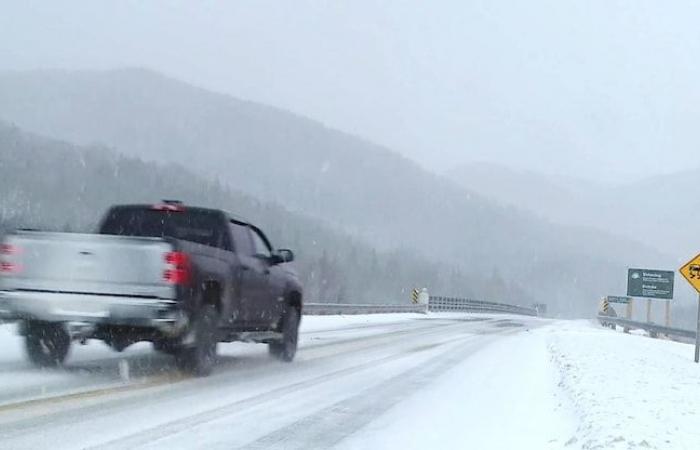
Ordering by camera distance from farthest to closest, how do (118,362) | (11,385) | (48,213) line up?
(48,213) → (118,362) → (11,385)

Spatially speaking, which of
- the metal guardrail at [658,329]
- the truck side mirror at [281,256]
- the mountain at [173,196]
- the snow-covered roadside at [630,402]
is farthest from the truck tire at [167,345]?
the mountain at [173,196]

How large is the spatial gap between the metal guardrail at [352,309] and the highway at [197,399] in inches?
519

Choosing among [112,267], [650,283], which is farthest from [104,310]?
[650,283]

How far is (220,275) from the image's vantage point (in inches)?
400

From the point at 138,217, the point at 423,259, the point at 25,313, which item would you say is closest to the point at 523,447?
the point at 25,313

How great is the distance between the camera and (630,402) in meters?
8.72

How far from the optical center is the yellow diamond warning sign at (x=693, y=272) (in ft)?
62.2

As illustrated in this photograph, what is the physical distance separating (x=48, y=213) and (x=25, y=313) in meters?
96.4

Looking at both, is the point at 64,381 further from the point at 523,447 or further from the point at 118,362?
the point at 523,447

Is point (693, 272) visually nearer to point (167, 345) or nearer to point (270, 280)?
point (270, 280)

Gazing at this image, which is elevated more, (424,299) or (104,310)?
(424,299)

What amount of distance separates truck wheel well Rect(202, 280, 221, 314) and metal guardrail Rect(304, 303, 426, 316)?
14.8 meters

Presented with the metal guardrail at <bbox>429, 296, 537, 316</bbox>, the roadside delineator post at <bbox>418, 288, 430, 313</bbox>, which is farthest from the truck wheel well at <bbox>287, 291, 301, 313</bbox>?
the metal guardrail at <bbox>429, 296, 537, 316</bbox>

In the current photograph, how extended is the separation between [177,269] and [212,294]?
105 cm
